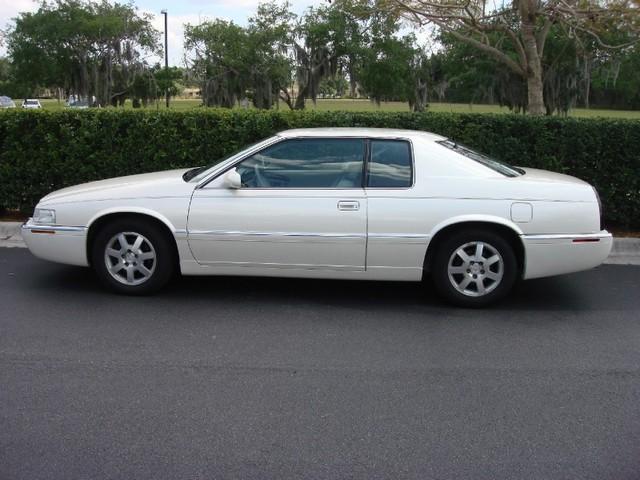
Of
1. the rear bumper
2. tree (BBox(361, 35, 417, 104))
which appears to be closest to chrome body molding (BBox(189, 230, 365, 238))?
the rear bumper

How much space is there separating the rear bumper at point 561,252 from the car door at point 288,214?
1397mm

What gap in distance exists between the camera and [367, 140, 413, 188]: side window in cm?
560

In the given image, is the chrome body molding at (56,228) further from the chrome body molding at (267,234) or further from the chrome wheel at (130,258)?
the chrome body molding at (267,234)

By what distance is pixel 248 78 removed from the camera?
3866 centimetres

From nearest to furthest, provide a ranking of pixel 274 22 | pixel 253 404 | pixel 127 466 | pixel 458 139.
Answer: pixel 127 466, pixel 253 404, pixel 458 139, pixel 274 22

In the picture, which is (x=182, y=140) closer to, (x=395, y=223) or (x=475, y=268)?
(x=395, y=223)

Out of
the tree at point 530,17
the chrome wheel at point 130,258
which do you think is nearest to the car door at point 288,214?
the chrome wheel at point 130,258

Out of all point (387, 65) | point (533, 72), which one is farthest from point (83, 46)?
point (533, 72)

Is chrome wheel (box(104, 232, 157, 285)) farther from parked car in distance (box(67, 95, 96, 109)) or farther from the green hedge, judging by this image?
parked car in distance (box(67, 95, 96, 109))

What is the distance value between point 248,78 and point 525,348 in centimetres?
3585

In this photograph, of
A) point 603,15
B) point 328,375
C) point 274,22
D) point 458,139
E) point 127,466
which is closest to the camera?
point 127,466

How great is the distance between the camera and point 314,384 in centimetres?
408

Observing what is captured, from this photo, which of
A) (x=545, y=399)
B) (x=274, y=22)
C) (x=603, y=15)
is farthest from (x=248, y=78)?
(x=545, y=399)

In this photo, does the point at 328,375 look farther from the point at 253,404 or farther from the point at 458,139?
the point at 458,139
